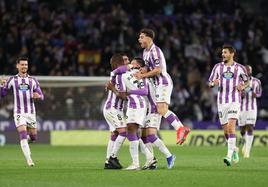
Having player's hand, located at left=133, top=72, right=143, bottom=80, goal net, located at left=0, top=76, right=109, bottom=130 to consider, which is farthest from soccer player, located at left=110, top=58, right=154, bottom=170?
goal net, located at left=0, top=76, right=109, bottom=130

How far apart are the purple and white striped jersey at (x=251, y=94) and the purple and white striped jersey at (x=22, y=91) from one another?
6814 millimetres

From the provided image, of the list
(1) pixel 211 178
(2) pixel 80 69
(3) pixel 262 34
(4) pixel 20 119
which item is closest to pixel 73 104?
(2) pixel 80 69

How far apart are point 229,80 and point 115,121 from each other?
235 centimetres

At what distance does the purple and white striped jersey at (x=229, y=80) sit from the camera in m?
15.2

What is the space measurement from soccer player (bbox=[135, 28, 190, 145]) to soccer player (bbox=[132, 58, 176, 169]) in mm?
169

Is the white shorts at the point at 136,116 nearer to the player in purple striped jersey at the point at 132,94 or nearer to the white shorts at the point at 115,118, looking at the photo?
the player in purple striped jersey at the point at 132,94

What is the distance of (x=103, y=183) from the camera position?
1146 cm

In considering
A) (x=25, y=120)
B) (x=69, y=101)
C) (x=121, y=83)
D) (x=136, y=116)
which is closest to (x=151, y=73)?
(x=121, y=83)

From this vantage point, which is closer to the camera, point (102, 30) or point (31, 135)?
point (31, 135)

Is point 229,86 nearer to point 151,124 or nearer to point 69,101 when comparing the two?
point 151,124

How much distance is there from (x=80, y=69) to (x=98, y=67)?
66cm

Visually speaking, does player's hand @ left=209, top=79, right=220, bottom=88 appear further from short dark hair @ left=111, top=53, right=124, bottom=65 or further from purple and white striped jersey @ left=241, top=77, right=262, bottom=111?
purple and white striped jersey @ left=241, top=77, right=262, bottom=111

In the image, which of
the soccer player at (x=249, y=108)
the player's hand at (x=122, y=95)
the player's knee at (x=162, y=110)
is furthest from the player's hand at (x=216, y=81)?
the soccer player at (x=249, y=108)

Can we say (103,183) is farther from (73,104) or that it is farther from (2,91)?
(73,104)
